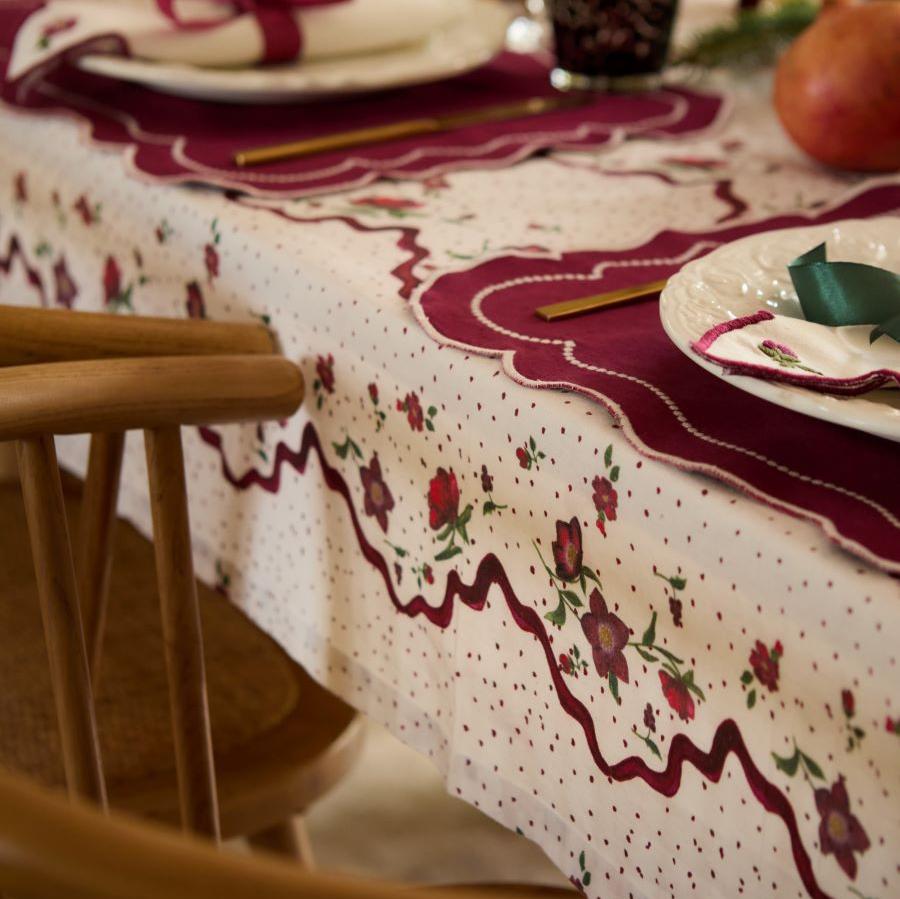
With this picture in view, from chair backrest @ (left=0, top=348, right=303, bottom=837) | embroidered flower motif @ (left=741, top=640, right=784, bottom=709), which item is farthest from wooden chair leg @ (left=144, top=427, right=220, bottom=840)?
embroidered flower motif @ (left=741, top=640, right=784, bottom=709)

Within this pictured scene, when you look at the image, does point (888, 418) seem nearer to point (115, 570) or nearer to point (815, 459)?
point (815, 459)

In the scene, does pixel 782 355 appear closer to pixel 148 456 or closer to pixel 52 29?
pixel 148 456

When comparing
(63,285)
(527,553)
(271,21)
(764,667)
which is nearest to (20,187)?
(63,285)

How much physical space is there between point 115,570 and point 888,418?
0.69 meters

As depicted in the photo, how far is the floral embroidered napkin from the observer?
45cm

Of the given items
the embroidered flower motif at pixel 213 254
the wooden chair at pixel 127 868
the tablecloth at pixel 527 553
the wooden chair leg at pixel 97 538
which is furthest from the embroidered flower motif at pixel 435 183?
the wooden chair at pixel 127 868

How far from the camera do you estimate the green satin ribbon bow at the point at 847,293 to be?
52 centimetres

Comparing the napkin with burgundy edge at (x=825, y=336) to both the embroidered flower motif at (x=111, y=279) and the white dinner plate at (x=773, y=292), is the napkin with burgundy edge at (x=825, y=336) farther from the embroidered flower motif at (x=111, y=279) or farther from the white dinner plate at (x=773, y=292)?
the embroidered flower motif at (x=111, y=279)

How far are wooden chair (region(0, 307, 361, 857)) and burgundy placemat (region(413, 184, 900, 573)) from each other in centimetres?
12

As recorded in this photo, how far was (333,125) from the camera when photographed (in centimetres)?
94

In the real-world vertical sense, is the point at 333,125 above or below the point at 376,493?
above

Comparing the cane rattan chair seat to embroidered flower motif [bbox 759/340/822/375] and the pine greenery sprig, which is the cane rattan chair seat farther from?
the pine greenery sprig

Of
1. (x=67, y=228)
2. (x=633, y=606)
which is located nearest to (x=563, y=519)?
(x=633, y=606)

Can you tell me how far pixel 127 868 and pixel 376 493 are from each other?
388 millimetres
